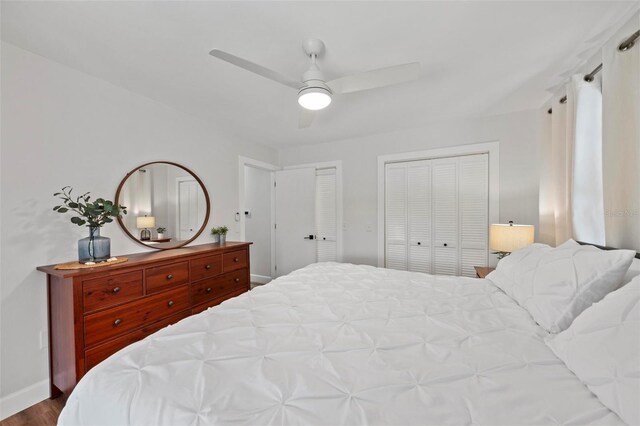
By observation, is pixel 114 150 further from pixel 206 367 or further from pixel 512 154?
pixel 512 154

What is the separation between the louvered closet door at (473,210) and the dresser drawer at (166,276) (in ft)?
10.5

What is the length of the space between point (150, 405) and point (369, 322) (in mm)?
915

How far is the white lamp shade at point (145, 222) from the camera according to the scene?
8.01 ft

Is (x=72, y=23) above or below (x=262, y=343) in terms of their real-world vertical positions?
above

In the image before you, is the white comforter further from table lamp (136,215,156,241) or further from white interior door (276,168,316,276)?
white interior door (276,168,316,276)

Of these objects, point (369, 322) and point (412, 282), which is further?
point (412, 282)

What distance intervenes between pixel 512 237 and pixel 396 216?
145 centimetres

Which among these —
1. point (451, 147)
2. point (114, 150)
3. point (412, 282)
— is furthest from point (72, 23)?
point (451, 147)

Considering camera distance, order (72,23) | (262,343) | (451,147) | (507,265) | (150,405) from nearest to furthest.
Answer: (150,405), (262,343), (72,23), (507,265), (451,147)

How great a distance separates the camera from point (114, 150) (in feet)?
7.38

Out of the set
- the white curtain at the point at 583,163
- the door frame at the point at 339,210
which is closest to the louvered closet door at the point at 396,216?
the door frame at the point at 339,210

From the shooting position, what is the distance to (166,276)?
2.21 m

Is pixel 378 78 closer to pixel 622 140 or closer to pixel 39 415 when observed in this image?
pixel 622 140

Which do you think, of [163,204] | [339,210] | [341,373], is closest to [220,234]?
[163,204]
